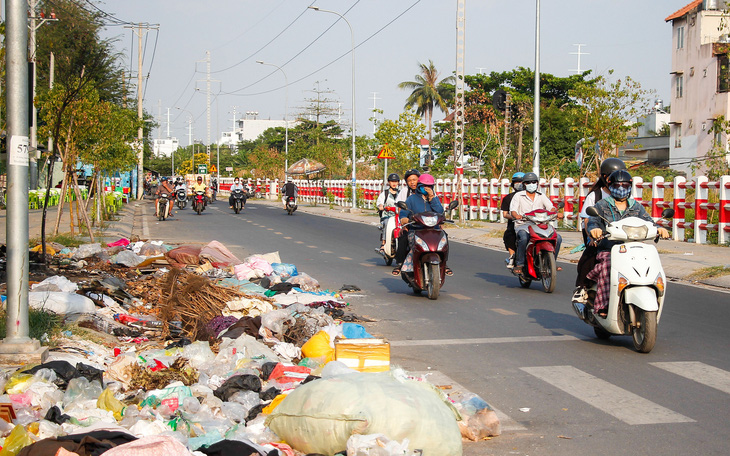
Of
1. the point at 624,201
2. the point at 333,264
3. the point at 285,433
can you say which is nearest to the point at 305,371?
the point at 285,433

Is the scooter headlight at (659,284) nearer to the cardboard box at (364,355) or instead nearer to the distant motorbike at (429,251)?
the cardboard box at (364,355)

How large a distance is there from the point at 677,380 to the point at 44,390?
16.0ft

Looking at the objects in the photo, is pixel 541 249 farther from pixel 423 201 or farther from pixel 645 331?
pixel 645 331

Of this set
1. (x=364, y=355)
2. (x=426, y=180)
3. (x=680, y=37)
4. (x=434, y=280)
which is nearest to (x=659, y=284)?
(x=364, y=355)

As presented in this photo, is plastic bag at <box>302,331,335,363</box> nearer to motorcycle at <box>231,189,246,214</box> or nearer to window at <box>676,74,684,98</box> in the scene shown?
motorcycle at <box>231,189,246,214</box>

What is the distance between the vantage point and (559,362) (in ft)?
24.5

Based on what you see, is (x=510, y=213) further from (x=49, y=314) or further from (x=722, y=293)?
(x=49, y=314)

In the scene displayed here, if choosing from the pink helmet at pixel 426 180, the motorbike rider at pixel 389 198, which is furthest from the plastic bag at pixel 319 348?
the motorbike rider at pixel 389 198

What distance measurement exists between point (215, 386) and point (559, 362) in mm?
3183

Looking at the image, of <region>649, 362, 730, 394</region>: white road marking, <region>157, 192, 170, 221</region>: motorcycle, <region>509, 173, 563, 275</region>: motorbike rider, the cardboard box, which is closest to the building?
<region>157, 192, 170, 221</region>: motorcycle

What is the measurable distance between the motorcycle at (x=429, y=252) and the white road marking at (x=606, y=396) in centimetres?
422

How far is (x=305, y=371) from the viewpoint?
659 centimetres

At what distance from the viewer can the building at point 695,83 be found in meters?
45.6

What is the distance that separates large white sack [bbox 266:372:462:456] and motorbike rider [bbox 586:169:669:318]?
11.8 feet
